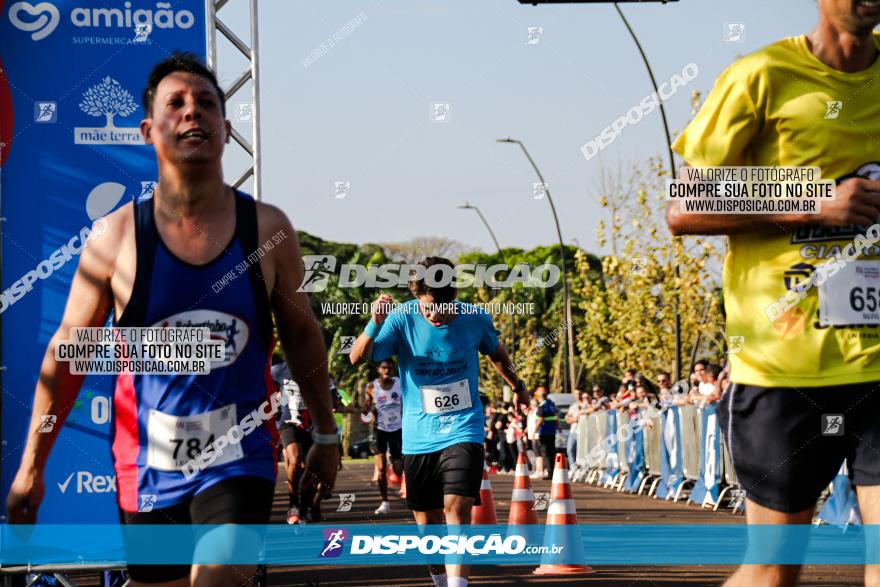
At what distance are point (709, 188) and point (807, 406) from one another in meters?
0.70

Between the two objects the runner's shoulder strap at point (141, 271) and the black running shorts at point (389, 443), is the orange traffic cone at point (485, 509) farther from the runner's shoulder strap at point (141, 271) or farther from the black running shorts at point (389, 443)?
the runner's shoulder strap at point (141, 271)

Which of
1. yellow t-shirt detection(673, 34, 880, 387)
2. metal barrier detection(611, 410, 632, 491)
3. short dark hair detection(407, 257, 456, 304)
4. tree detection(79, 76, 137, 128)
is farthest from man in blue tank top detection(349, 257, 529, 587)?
metal barrier detection(611, 410, 632, 491)

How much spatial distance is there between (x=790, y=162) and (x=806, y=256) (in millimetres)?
279

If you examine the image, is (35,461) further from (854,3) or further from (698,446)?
(698,446)

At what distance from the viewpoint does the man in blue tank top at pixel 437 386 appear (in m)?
8.26

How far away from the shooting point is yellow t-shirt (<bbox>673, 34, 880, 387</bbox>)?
162 inches

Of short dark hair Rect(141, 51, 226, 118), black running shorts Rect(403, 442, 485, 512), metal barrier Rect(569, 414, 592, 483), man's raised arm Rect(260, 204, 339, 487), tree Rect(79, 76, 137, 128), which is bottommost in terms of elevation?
metal barrier Rect(569, 414, 592, 483)

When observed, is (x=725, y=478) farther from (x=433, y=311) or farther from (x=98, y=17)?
(x=98, y=17)

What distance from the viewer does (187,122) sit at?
15.0 feet

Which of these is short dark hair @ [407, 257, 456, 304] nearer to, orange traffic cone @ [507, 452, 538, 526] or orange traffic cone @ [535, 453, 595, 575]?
orange traffic cone @ [535, 453, 595, 575]

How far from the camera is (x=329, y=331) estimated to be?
62.2 m

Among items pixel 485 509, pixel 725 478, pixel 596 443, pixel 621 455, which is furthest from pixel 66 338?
pixel 596 443

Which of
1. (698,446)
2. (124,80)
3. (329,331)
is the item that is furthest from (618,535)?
(329,331)

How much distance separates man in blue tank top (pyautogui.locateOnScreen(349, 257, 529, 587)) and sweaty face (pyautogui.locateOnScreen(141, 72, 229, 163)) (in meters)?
3.56
